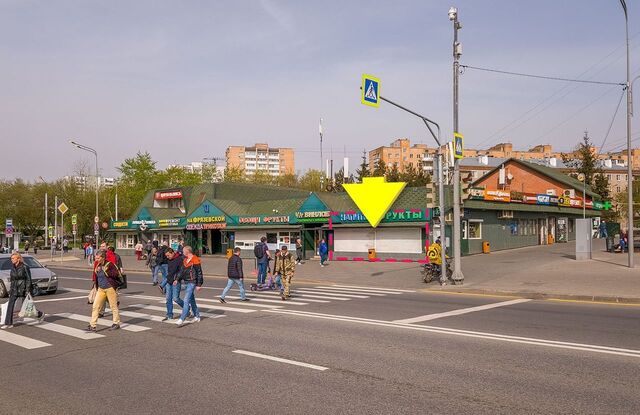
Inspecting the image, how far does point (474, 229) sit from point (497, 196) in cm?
282

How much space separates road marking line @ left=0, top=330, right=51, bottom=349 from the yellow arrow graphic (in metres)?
24.1

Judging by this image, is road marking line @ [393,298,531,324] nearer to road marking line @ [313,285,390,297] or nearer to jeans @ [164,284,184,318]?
A: road marking line @ [313,285,390,297]

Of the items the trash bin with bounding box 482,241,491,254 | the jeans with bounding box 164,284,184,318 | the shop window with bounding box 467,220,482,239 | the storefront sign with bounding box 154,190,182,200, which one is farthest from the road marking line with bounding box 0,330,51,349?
the storefront sign with bounding box 154,190,182,200

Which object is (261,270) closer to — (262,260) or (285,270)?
(262,260)

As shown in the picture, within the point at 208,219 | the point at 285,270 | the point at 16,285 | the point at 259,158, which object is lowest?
the point at 285,270

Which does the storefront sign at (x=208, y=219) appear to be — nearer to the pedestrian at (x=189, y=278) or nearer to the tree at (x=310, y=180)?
the pedestrian at (x=189, y=278)

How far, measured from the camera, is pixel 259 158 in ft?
528

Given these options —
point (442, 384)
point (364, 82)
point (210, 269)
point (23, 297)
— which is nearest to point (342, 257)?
point (210, 269)

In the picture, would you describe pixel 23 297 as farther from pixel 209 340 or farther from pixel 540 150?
pixel 540 150

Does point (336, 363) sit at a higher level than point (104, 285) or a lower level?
lower

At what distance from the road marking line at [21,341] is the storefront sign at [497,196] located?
28665 millimetres

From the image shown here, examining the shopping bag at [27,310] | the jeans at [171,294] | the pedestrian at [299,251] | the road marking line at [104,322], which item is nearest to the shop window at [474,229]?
the pedestrian at [299,251]

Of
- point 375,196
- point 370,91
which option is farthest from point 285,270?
point 375,196

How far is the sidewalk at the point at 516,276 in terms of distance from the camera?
16188 millimetres
